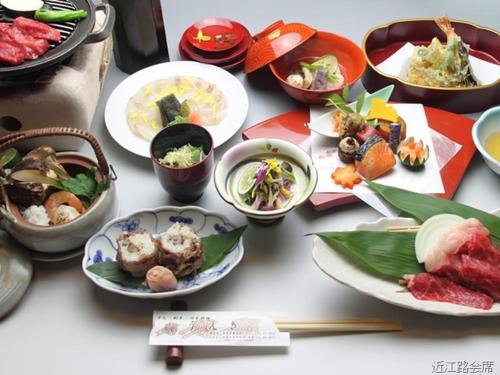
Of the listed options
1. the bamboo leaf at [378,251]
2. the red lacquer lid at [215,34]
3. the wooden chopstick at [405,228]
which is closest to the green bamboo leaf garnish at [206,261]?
the bamboo leaf at [378,251]

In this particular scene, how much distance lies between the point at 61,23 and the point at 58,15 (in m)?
0.02

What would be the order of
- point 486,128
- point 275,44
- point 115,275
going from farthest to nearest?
point 275,44, point 486,128, point 115,275

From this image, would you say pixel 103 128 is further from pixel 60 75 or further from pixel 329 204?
pixel 329 204

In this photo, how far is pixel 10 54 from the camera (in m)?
1.33

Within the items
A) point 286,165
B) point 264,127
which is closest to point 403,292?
point 286,165

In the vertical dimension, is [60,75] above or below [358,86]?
above

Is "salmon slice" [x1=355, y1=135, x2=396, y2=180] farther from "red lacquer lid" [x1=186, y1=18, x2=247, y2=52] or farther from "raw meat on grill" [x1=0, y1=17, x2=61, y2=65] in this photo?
"raw meat on grill" [x1=0, y1=17, x2=61, y2=65]

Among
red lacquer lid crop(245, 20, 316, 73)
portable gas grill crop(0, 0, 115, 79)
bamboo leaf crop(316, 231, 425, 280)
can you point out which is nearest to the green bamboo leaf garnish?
bamboo leaf crop(316, 231, 425, 280)

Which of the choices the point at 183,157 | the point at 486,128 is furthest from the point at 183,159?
the point at 486,128

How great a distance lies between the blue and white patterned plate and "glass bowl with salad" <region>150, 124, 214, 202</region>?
0.06 meters

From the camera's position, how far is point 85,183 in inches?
54.0

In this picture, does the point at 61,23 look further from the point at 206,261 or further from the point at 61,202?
the point at 206,261

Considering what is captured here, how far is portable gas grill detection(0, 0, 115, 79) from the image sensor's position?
1323 millimetres

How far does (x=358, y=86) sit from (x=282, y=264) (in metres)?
0.73
